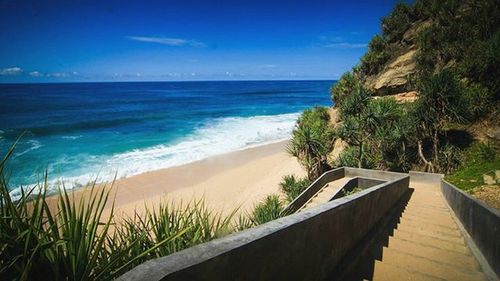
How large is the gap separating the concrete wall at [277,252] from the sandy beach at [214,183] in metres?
9.04

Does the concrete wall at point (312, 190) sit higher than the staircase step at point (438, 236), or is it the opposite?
the staircase step at point (438, 236)

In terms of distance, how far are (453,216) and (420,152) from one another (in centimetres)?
877

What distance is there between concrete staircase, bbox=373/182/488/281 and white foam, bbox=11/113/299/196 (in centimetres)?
1198

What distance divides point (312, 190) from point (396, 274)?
25.6 ft

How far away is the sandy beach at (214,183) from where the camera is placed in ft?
→ 47.2

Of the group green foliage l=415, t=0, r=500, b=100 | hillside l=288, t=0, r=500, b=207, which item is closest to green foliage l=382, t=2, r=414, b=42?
hillside l=288, t=0, r=500, b=207

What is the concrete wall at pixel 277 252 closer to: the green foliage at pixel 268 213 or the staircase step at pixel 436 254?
the staircase step at pixel 436 254

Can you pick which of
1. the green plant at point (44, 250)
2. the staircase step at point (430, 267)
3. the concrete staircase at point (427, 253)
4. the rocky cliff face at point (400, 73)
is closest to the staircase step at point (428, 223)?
the concrete staircase at point (427, 253)

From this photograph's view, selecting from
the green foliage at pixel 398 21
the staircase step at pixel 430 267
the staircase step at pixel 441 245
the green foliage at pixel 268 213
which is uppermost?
the green foliage at pixel 398 21

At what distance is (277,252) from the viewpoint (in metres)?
2.20

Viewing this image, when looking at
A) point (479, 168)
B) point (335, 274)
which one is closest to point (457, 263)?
point (335, 274)

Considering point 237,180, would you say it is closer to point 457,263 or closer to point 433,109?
point 433,109

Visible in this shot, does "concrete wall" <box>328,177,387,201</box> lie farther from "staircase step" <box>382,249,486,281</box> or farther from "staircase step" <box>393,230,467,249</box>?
"staircase step" <box>382,249,486,281</box>

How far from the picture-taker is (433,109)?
13352 millimetres
